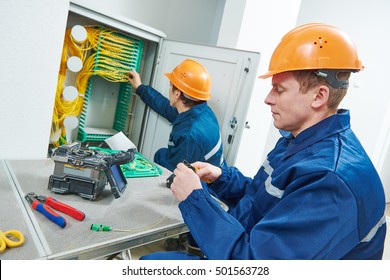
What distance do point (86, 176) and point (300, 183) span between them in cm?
71

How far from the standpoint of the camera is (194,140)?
1.78 meters

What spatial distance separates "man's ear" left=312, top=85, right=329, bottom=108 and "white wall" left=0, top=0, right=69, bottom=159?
3.52ft

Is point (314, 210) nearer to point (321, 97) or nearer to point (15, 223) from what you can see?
point (321, 97)

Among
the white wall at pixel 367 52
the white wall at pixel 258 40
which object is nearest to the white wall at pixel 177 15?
the white wall at pixel 258 40

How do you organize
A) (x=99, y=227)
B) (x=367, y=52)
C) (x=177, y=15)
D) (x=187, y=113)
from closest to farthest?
(x=99, y=227), (x=187, y=113), (x=177, y=15), (x=367, y=52)

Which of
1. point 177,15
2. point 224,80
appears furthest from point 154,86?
point 177,15

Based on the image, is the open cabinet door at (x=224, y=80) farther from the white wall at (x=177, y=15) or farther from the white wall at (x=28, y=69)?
the white wall at (x=28, y=69)

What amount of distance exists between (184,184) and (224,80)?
1183 mm

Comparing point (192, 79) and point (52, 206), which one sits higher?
point (192, 79)

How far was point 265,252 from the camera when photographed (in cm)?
75

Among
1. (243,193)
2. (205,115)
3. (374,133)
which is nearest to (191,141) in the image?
(205,115)

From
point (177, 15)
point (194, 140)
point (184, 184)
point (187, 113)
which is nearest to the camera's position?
point (184, 184)

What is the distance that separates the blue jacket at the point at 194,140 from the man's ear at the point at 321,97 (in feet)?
3.12

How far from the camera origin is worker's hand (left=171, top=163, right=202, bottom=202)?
0.95 metres
